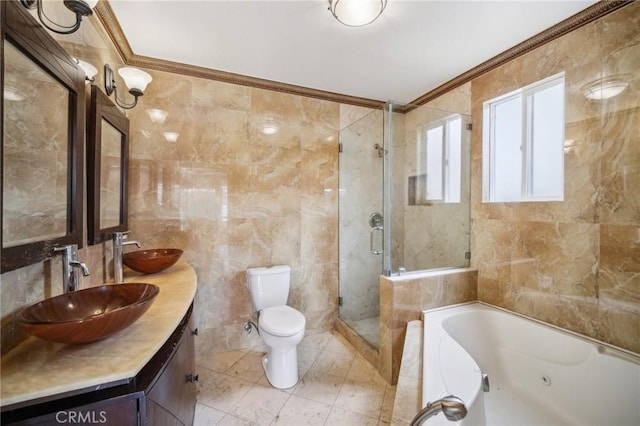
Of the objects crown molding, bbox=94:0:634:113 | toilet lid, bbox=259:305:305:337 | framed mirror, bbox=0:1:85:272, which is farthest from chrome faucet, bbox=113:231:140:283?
crown molding, bbox=94:0:634:113

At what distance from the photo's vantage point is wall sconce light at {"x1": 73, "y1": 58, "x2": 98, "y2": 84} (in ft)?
4.17

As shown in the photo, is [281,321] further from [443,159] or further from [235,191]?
[443,159]

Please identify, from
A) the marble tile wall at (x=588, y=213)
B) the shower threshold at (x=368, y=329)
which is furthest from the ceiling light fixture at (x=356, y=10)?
the shower threshold at (x=368, y=329)

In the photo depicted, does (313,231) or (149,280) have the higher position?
(313,231)

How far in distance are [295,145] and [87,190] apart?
1.64m

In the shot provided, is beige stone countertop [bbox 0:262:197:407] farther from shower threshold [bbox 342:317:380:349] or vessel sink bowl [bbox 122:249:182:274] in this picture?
shower threshold [bbox 342:317:380:349]

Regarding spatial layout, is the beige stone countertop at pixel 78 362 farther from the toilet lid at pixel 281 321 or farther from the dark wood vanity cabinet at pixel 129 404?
the toilet lid at pixel 281 321

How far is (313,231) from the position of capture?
8.66ft

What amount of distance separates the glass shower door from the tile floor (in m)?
0.52

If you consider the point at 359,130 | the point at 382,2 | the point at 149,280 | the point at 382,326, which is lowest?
the point at 382,326

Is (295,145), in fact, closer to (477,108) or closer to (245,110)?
(245,110)

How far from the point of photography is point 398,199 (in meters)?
2.59

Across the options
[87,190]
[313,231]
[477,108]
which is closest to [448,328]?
[313,231]

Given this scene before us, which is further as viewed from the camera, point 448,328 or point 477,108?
point 477,108
